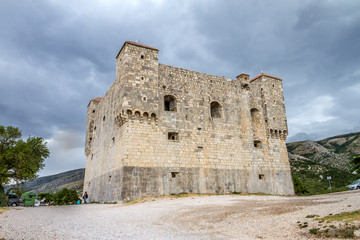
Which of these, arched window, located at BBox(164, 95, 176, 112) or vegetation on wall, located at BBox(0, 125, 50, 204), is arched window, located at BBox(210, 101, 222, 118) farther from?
vegetation on wall, located at BBox(0, 125, 50, 204)

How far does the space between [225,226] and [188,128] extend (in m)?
12.1

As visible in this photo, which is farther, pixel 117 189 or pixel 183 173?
pixel 183 173

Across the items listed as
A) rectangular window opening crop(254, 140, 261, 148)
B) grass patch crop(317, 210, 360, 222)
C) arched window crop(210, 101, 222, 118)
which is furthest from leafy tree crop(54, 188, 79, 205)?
grass patch crop(317, 210, 360, 222)

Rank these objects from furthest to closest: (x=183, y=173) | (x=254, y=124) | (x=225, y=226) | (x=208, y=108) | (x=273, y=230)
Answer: (x=254, y=124) < (x=208, y=108) < (x=183, y=173) < (x=225, y=226) < (x=273, y=230)

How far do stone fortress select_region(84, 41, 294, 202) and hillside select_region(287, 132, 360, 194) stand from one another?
10.6m

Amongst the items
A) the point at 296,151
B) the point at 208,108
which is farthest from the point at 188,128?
the point at 296,151

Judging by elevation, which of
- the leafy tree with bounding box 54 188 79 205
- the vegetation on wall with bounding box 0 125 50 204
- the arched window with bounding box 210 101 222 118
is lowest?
the leafy tree with bounding box 54 188 79 205

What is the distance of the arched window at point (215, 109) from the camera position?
855 inches

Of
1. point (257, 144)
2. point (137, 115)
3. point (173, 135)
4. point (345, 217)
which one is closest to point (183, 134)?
point (173, 135)

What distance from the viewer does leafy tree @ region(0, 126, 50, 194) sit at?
23969 millimetres

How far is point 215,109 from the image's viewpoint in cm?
2230

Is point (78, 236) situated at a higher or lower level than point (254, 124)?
lower

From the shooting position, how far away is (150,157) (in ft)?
57.8

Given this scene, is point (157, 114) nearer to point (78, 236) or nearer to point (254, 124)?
point (254, 124)
